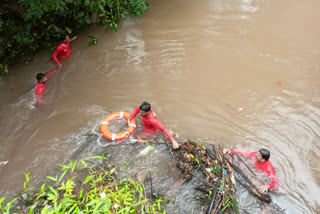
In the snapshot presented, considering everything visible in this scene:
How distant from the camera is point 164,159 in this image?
442cm

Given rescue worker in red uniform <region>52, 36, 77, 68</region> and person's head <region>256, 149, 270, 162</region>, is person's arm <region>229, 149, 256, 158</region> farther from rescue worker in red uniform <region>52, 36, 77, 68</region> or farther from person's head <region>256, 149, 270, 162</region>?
rescue worker in red uniform <region>52, 36, 77, 68</region>

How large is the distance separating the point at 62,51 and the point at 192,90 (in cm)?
345

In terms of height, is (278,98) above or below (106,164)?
below

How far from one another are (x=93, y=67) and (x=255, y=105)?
4.06 metres

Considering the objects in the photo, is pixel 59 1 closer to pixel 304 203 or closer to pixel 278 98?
pixel 278 98

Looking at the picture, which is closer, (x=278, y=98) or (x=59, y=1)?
(x=59, y=1)

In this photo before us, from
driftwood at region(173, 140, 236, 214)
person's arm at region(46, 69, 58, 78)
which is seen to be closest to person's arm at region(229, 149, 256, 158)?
driftwood at region(173, 140, 236, 214)

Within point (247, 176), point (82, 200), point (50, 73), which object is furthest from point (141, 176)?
point (50, 73)

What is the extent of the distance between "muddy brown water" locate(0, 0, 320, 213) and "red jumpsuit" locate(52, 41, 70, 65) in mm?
156

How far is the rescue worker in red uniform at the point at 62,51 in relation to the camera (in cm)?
621

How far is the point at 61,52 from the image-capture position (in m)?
6.39

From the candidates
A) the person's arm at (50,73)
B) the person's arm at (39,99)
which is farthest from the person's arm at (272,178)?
the person's arm at (50,73)

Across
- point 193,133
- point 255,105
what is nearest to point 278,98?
point 255,105

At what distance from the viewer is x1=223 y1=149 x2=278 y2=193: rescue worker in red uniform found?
400cm
